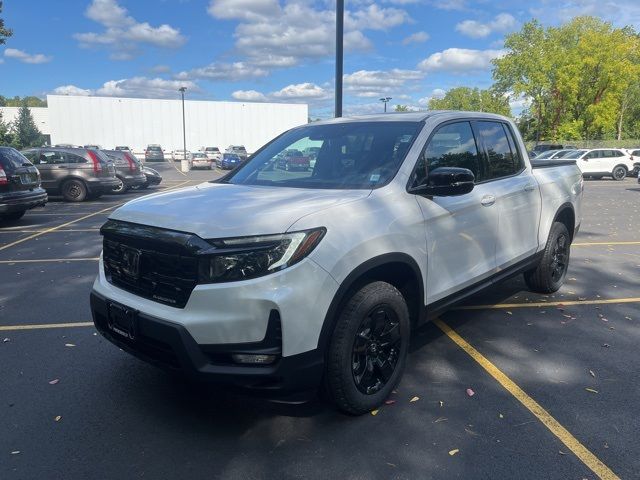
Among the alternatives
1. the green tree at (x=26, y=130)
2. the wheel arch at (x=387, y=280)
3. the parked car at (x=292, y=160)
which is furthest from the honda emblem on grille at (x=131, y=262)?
the green tree at (x=26, y=130)

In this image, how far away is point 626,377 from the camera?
3654 mm

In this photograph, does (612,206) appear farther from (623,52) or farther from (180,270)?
(623,52)

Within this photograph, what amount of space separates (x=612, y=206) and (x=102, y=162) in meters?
15.8

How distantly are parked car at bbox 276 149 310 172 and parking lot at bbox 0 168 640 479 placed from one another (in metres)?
1.81

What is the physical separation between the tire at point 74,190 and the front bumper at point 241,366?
584 inches

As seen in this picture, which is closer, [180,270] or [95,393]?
[180,270]

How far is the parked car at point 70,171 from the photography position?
15633mm

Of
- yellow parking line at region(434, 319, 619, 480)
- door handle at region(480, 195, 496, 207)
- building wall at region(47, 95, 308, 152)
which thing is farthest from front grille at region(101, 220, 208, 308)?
building wall at region(47, 95, 308, 152)

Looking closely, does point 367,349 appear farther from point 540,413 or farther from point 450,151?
point 450,151

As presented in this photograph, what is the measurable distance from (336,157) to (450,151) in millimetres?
895

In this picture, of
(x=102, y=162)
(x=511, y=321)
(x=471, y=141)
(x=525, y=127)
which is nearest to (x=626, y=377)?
(x=511, y=321)

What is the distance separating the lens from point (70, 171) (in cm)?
1573

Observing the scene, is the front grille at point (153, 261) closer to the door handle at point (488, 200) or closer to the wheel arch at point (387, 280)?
the wheel arch at point (387, 280)


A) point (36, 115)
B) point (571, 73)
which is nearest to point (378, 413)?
point (571, 73)
